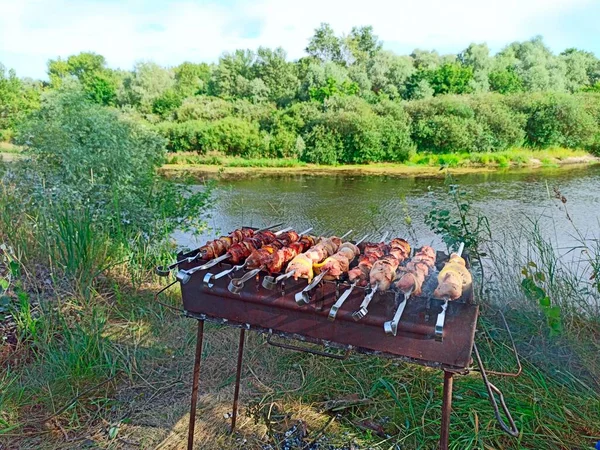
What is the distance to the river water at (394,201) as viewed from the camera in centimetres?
709

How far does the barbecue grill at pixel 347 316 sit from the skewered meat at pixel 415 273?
0.10 ft

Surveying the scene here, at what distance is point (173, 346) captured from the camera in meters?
2.71

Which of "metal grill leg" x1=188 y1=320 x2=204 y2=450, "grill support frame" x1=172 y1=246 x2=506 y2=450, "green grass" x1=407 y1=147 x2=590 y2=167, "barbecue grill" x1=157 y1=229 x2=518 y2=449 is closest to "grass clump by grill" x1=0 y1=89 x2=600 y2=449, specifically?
"metal grill leg" x1=188 y1=320 x2=204 y2=450

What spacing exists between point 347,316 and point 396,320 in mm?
201

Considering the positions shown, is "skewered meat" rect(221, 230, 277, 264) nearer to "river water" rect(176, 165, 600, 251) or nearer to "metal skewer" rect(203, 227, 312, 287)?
"metal skewer" rect(203, 227, 312, 287)

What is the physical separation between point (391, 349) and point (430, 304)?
184 mm

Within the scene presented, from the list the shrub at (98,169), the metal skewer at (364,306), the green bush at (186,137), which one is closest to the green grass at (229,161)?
the green bush at (186,137)

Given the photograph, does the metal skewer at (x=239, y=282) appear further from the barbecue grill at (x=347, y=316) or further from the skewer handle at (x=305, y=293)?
the skewer handle at (x=305, y=293)

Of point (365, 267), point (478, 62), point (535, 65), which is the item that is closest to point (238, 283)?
point (365, 267)

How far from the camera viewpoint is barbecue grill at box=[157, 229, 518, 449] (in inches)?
47.1

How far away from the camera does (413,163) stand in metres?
17.9

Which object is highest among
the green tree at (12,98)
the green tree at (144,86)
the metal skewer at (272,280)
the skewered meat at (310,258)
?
the green tree at (144,86)

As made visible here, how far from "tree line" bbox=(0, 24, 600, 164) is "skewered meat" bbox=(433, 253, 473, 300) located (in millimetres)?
13438

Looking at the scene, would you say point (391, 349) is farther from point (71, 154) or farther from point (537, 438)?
point (71, 154)
